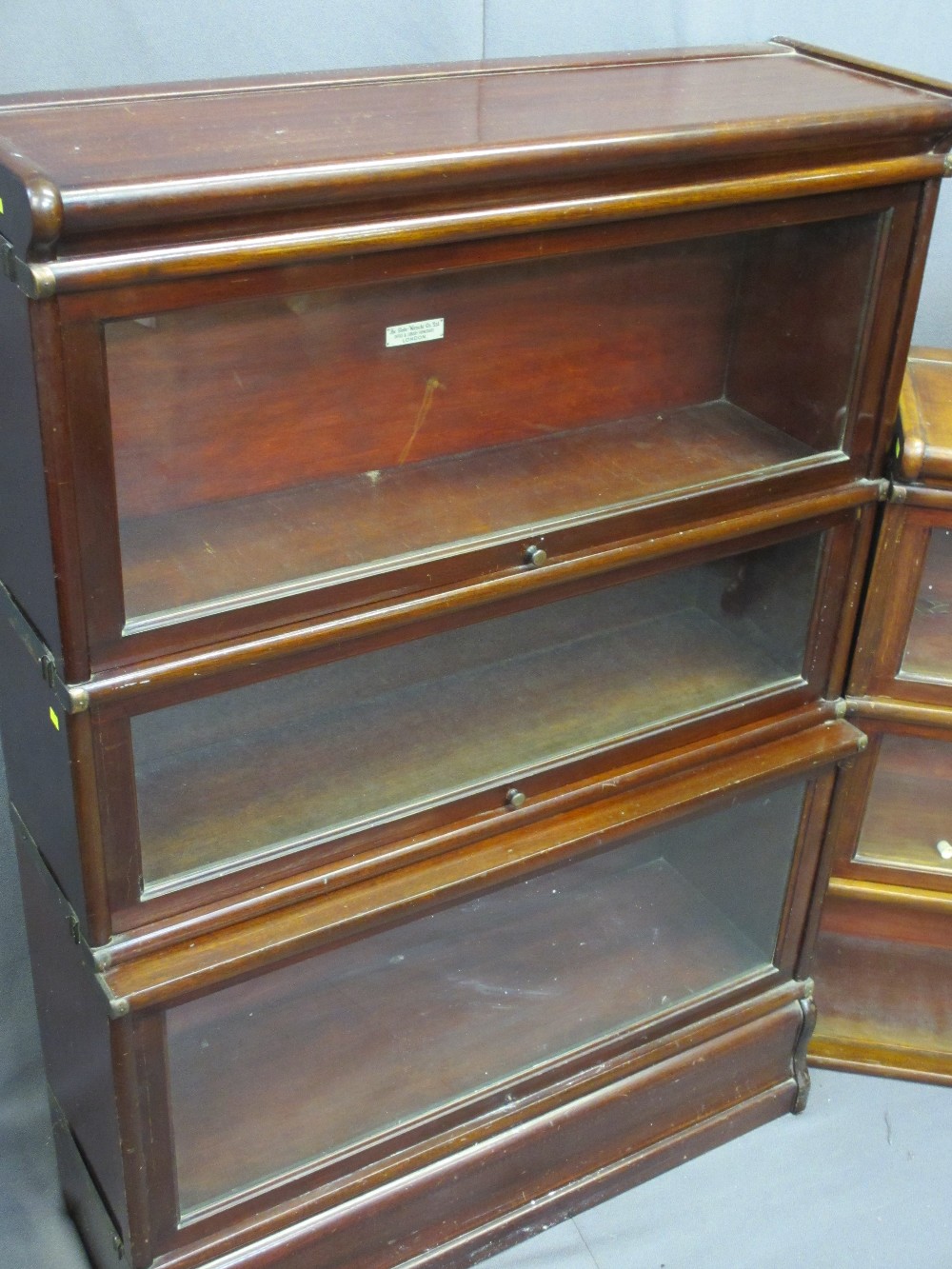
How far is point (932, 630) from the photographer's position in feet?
5.98

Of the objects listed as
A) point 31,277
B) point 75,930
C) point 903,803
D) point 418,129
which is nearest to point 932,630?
point 903,803

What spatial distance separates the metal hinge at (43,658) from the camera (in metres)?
1.20

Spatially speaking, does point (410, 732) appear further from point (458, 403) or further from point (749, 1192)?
point (749, 1192)

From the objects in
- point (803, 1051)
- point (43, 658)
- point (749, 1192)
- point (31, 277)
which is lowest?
point (749, 1192)

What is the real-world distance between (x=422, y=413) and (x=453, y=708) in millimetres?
334

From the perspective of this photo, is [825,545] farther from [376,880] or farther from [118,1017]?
[118,1017]

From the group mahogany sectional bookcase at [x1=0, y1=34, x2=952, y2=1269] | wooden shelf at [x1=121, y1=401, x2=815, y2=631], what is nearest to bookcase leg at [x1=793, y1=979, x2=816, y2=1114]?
mahogany sectional bookcase at [x1=0, y1=34, x2=952, y2=1269]

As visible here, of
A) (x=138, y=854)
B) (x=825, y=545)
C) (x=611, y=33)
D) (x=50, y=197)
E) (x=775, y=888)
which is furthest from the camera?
(x=775, y=888)

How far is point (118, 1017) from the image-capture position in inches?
53.6

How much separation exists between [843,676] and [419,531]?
0.66 m

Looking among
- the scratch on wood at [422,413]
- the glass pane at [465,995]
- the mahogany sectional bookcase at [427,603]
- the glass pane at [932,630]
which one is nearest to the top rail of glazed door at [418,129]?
the mahogany sectional bookcase at [427,603]

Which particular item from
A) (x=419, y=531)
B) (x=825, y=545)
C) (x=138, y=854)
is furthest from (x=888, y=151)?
(x=138, y=854)

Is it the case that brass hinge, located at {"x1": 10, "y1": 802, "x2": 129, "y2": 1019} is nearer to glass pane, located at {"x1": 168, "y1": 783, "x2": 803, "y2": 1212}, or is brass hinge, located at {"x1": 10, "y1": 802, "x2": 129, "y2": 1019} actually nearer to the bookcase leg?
glass pane, located at {"x1": 168, "y1": 783, "x2": 803, "y2": 1212}

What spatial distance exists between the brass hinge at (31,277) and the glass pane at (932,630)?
115 centimetres
